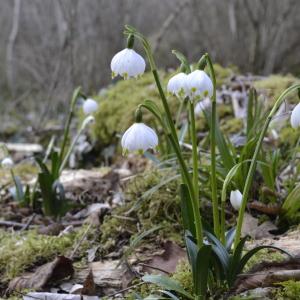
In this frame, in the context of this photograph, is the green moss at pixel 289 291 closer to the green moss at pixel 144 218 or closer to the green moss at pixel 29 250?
the green moss at pixel 144 218

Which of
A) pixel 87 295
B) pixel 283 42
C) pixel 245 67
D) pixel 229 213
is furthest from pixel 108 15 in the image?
pixel 87 295

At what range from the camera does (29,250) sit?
2.29 metres

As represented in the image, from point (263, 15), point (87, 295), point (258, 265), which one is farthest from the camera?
point (263, 15)

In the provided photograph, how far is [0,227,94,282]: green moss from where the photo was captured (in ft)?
7.27

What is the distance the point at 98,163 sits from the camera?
4594 millimetres

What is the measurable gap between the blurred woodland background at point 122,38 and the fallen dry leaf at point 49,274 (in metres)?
3.77

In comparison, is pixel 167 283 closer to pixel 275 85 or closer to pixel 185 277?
pixel 185 277

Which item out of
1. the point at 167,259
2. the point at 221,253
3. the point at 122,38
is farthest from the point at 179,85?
the point at 122,38

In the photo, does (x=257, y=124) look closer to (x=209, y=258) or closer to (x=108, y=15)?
(x=209, y=258)

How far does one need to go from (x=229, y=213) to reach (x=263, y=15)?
14.8 feet

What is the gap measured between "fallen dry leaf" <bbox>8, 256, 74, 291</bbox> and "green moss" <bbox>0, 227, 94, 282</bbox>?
0.34 feet

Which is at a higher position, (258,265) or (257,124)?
(257,124)

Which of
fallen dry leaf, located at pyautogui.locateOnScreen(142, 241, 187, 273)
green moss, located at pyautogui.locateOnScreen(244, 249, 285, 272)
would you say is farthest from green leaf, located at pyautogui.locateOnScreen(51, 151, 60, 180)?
green moss, located at pyautogui.locateOnScreen(244, 249, 285, 272)

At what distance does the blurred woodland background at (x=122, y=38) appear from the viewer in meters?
6.71
